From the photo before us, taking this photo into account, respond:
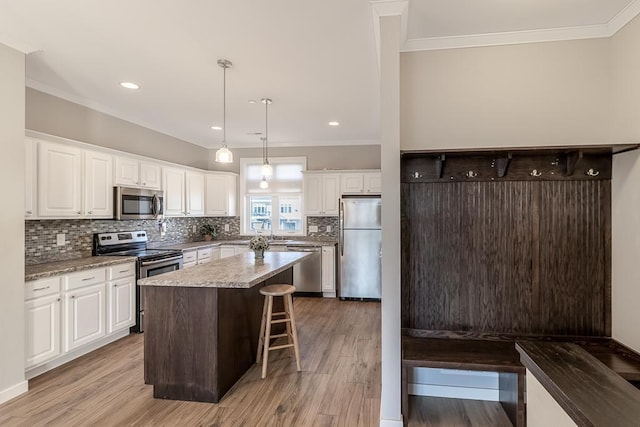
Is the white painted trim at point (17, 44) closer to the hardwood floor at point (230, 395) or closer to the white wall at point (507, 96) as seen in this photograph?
the hardwood floor at point (230, 395)

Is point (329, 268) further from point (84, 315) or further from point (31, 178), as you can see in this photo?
point (31, 178)

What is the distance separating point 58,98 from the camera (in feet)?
12.3

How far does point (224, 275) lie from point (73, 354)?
1999 mm

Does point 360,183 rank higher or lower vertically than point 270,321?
higher

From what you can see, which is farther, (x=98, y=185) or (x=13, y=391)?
(x=98, y=185)

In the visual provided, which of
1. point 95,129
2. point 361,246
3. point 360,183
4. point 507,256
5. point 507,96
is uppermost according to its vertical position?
point 95,129

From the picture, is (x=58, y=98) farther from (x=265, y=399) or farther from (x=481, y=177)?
(x=481, y=177)

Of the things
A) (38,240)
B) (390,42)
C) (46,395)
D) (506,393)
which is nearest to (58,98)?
(38,240)

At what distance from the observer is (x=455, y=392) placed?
8.74ft

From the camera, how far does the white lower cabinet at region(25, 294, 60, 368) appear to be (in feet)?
9.35

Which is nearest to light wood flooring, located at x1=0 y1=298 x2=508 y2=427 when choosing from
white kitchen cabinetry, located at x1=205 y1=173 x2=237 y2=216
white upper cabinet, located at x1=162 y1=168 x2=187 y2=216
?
white upper cabinet, located at x1=162 y1=168 x2=187 y2=216

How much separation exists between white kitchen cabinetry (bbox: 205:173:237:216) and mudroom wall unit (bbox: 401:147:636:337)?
434cm

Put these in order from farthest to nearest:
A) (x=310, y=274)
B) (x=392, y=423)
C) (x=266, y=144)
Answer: (x=266, y=144), (x=310, y=274), (x=392, y=423)

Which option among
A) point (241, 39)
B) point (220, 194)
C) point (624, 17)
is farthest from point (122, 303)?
point (624, 17)
